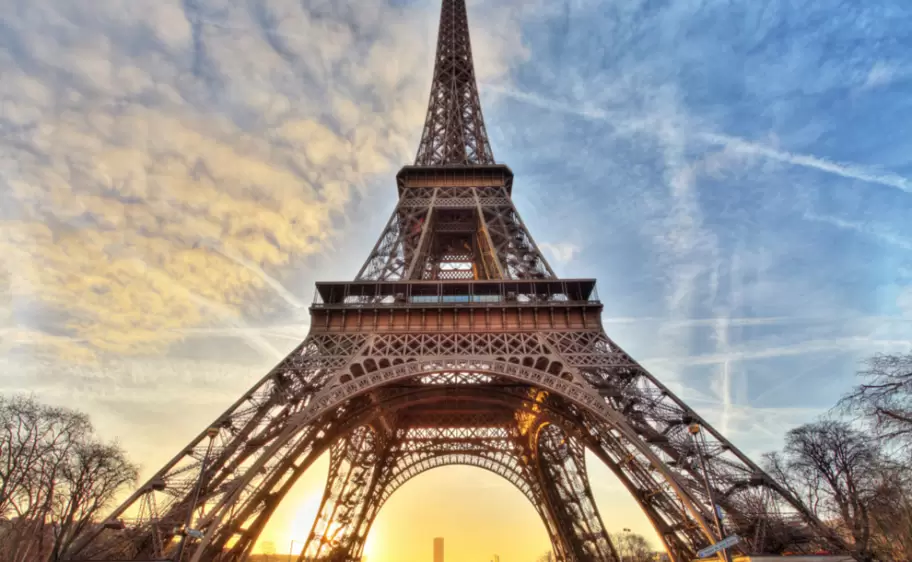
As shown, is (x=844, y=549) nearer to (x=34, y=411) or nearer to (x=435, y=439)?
(x=435, y=439)

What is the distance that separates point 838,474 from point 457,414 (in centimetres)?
2335

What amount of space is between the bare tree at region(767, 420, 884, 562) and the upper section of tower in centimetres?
2746

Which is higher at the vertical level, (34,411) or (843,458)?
(34,411)

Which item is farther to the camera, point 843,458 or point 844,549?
point 843,458

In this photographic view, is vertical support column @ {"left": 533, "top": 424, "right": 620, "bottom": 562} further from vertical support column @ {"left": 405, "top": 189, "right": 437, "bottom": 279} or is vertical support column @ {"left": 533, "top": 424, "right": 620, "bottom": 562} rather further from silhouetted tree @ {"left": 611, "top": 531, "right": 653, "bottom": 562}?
silhouetted tree @ {"left": 611, "top": 531, "right": 653, "bottom": 562}

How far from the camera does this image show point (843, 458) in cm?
2453

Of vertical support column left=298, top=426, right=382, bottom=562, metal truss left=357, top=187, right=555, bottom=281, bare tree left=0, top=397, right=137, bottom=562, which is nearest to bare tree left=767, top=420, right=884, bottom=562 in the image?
metal truss left=357, top=187, right=555, bottom=281

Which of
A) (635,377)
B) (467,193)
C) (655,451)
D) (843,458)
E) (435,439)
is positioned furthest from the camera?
(435,439)

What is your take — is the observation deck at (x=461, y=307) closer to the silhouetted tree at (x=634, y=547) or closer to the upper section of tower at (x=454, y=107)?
the upper section of tower at (x=454, y=107)

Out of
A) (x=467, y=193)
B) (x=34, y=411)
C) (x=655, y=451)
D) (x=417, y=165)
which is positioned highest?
(x=417, y=165)

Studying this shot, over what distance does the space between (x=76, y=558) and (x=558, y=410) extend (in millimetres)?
19413

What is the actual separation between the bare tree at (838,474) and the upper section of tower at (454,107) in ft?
90.1

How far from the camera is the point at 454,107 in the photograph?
133ft

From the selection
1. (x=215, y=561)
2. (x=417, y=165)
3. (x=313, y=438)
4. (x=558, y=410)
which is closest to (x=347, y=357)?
(x=313, y=438)
